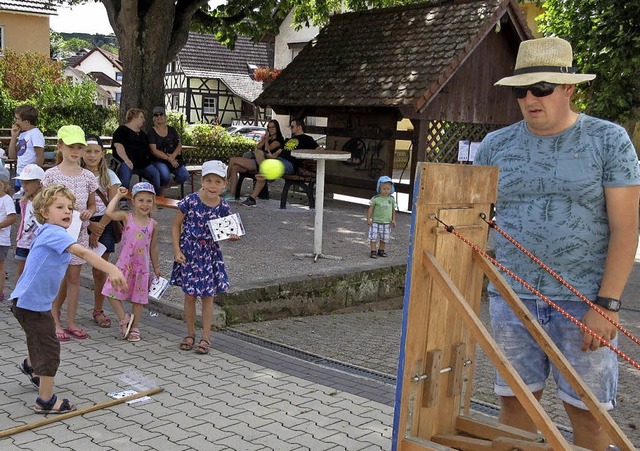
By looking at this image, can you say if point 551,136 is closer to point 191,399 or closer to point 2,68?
point 191,399

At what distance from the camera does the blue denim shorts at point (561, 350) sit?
3285 mm

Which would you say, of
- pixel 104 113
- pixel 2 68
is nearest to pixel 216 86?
pixel 2 68

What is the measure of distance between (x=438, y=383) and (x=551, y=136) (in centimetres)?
117

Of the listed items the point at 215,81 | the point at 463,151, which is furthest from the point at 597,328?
the point at 215,81

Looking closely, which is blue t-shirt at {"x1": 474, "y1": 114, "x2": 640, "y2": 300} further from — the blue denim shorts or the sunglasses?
the sunglasses

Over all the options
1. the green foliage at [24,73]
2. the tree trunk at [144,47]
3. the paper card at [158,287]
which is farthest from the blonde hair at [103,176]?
the green foliage at [24,73]

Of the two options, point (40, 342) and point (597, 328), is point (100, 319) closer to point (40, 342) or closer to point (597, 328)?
point (40, 342)

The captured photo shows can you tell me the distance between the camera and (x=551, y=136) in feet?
11.0

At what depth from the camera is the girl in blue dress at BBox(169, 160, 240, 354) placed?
6020 mm

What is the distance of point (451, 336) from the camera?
3332 millimetres

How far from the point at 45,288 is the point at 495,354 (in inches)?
111

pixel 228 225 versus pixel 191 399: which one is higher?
pixel 228 225

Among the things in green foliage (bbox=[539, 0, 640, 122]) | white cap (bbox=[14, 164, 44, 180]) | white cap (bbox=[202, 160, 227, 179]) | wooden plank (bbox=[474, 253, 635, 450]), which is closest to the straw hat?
wooden plank (bbox=[474, 253, 635, 450])

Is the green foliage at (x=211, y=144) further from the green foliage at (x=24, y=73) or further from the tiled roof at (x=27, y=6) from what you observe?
the tiled roof at (x=27, y=6)
